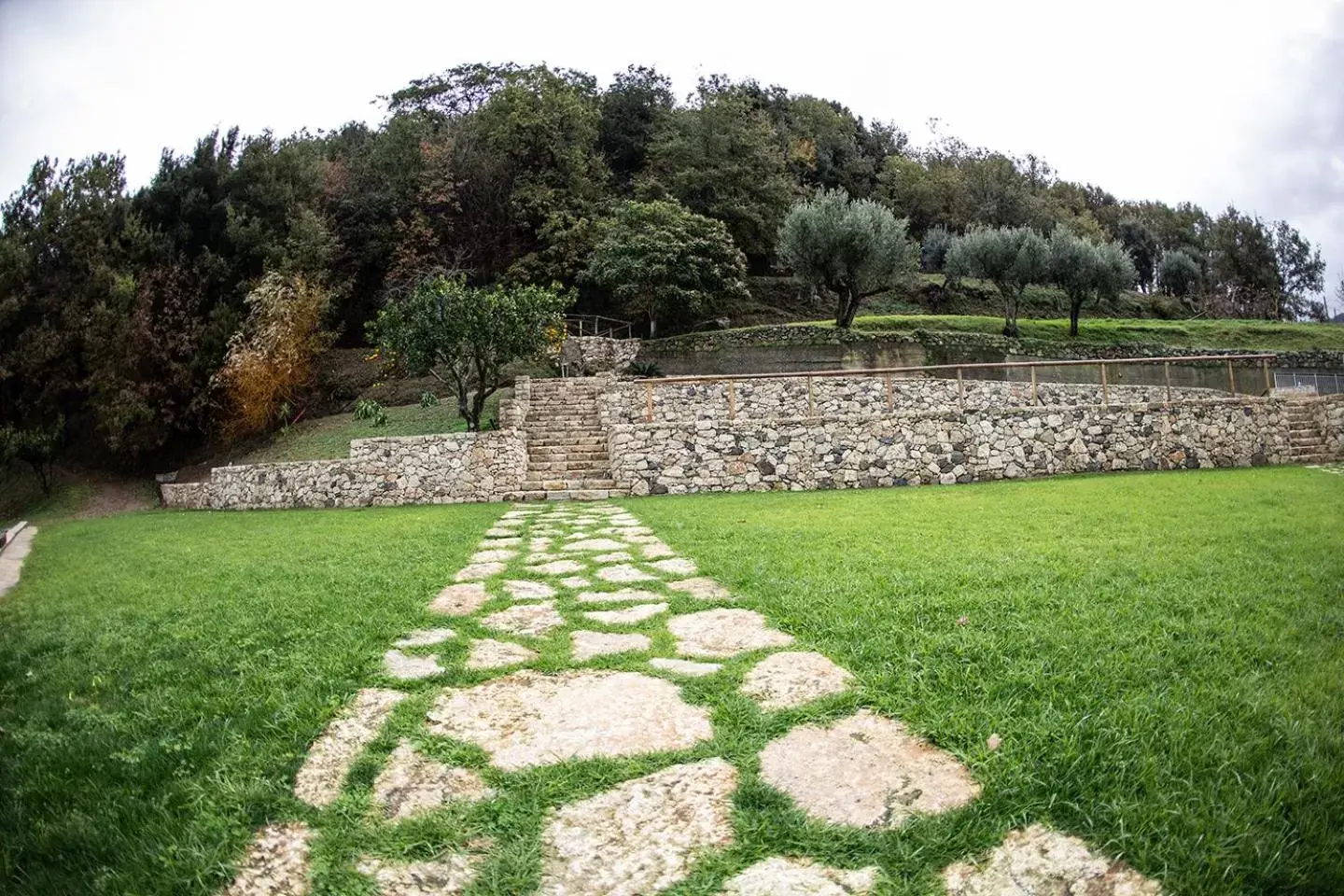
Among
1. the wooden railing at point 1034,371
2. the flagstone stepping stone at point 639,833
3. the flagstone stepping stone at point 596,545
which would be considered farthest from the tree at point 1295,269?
the flagstone stepping stone at point 639,833

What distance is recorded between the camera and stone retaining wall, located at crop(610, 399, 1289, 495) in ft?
39.8

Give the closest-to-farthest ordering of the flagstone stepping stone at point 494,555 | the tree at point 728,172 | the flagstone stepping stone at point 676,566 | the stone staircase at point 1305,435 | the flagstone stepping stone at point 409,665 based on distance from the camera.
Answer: the flagstone stepping stone at point 409,665 → the flagstone stepping stone at point 676,566 → the flagstone stepping stone at point 494,555 → the stone staircase at point 1305,435 → the tree at point 728,172

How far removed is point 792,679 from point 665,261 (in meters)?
20.9

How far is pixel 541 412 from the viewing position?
57.0ft

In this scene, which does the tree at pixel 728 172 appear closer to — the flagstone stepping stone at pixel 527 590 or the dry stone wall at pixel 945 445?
the dry stone wall at pixel 945 445

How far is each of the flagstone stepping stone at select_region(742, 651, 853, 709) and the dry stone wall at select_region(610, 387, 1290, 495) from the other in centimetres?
934

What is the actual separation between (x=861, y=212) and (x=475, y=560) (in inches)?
773

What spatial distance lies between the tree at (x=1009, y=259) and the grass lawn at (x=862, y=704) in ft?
70.4

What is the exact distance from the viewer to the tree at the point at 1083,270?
81.7 ft

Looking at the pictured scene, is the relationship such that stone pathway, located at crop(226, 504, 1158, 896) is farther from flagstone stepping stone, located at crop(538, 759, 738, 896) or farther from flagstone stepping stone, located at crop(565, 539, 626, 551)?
flagstone stepping stone, located at crop(565, 539, 626, 551)

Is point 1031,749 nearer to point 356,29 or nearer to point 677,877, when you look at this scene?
point 677,877

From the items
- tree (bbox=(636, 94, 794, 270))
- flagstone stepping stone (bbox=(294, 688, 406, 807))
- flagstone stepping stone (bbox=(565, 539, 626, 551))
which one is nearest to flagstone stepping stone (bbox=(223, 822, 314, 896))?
flagstone stepping stone (bbox=(294, 688, 406, 807))

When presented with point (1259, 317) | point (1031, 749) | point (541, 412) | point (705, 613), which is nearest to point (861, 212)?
point (541, 412)

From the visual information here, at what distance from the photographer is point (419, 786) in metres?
2.15
